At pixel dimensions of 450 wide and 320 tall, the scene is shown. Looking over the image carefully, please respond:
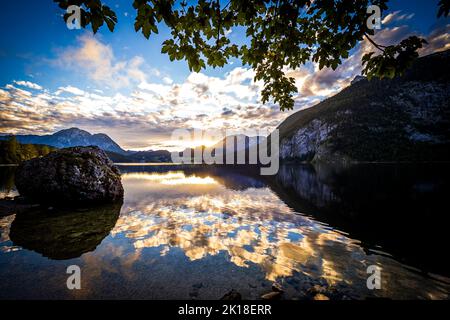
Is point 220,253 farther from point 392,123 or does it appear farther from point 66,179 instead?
point 392,123

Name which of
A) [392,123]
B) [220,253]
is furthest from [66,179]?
[392,123]

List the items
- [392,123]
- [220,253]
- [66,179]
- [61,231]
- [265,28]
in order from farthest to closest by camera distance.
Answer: [392,123] → [66,179] → [61,231] → [220,253] → [265,28]

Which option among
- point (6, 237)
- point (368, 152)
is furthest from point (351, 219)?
point (368, 152)

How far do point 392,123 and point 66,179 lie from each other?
20229cm

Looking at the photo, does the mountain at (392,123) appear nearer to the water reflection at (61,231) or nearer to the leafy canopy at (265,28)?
the leafy canopy at (265,28)

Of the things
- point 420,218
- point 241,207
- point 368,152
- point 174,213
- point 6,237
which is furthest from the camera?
point 368,152

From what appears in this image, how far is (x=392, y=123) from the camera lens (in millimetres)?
149000

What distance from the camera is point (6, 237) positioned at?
27.6 ft

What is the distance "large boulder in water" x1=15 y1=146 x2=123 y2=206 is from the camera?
46.6ft

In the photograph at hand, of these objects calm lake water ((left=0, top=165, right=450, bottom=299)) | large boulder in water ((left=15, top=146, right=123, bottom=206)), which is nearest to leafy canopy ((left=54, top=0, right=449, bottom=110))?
calm lake water ((left=0, top=165, right=450, bottom=299))

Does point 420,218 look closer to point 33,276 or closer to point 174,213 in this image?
point 174,213

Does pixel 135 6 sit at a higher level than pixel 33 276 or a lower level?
higher

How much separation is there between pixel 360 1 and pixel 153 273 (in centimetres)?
882
